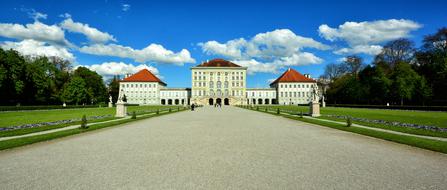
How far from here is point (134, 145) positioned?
9383 millimetres

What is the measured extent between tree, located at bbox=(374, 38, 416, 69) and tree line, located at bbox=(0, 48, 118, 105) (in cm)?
5972

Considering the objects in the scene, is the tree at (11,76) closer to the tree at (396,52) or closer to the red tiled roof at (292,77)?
the tree at (396,52)

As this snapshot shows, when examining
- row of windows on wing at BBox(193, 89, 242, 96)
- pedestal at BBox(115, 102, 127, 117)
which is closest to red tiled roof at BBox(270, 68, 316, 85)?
row of windows on wing at BBox(193, 89, 242, 96)

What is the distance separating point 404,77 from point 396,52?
8693 mm

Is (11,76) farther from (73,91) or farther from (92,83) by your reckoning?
(92,83)

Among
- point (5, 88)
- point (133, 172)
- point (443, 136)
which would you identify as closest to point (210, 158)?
point (133, 172)

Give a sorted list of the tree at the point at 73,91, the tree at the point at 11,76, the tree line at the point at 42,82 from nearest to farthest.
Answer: the tree at the point at 11,76, the tree line at the point at 42,82, the tree at the point at 73,91

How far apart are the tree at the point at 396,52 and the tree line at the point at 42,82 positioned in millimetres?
59724

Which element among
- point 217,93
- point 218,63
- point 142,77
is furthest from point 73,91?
point 218,63

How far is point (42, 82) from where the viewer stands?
53.1 metres

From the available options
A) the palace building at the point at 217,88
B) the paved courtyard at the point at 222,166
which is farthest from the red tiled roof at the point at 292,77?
the paved courtyard at the point at 222,166

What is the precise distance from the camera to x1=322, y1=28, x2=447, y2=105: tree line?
44969 millimetres

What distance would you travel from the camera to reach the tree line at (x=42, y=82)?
45.9 meters

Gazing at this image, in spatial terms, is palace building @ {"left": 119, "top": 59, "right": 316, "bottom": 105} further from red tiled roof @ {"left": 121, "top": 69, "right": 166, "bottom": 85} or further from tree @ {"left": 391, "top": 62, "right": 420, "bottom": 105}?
tree @ {"left": 391, "top": 62, "right": 420, "bottom": 105}
